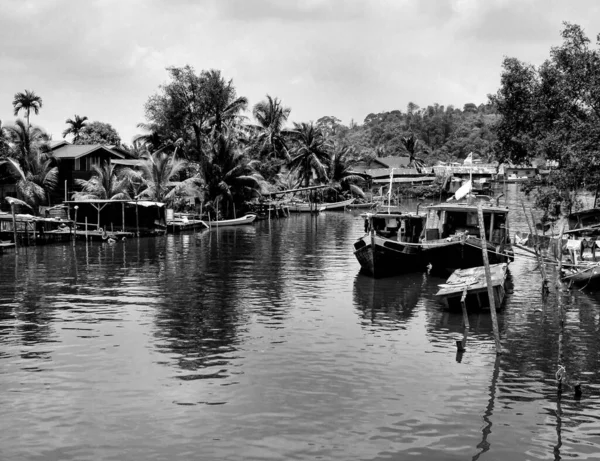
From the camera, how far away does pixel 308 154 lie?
74.1 metres

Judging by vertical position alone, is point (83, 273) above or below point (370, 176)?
below

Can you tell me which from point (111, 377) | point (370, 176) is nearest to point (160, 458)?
point (111, 377)

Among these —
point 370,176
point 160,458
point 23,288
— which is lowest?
point 160,458

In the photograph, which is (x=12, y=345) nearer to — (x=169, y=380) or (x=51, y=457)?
(x=169, y=380)

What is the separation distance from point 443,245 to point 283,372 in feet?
46.4

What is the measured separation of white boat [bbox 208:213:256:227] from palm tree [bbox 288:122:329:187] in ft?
54.3

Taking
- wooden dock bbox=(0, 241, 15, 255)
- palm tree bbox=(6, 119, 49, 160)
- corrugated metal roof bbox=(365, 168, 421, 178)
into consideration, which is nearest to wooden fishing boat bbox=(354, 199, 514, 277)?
wooden dock bbox=(0, 241, 15, 255)

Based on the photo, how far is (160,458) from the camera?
11.2 metres

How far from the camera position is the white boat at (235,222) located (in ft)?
179

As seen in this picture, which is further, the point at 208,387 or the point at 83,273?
the point at 83,273

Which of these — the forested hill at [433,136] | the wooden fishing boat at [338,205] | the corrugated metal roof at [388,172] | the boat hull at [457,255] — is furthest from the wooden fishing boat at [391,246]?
the forested hill at [433,136]

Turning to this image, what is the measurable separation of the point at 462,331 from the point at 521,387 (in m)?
4.88

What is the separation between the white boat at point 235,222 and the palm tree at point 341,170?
22.7 meters

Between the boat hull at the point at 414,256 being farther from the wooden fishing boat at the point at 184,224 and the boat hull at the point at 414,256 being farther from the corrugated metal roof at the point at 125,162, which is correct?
the corrugated metal roof at the point at 125,162
